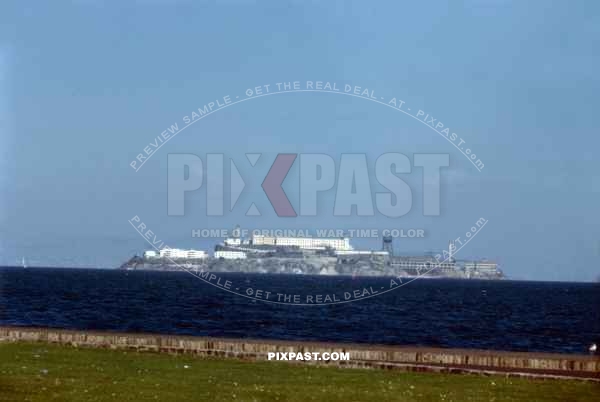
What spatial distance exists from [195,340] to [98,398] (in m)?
6.66

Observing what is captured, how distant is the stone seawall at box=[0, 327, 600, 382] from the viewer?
18.5 metres

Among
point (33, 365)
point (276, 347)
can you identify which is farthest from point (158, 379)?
point (276, 347)

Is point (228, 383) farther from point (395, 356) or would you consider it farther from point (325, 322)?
point (325, 322)

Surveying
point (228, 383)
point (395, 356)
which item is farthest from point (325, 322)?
point (228, 383)

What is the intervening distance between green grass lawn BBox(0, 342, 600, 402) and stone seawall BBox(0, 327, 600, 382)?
0.63m

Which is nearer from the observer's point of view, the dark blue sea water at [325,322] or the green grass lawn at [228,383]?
the green grass lawn at [228,383]

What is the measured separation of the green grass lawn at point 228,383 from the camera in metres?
14.8

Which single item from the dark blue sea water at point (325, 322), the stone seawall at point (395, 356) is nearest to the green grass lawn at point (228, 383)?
the stone seawall at point (395, 356)

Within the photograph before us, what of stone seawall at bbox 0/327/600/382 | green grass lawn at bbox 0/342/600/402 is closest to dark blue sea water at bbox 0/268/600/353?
stone seawall at bbox 0/327/600/382

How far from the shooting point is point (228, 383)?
15977mm

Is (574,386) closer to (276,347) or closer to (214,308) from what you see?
(276,347)

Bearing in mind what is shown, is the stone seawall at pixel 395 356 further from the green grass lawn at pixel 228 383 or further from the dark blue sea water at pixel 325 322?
the dark blue sea water at pixel 325 322

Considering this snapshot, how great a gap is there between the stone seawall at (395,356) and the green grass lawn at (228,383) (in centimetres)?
63

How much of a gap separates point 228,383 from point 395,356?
4663 mm
